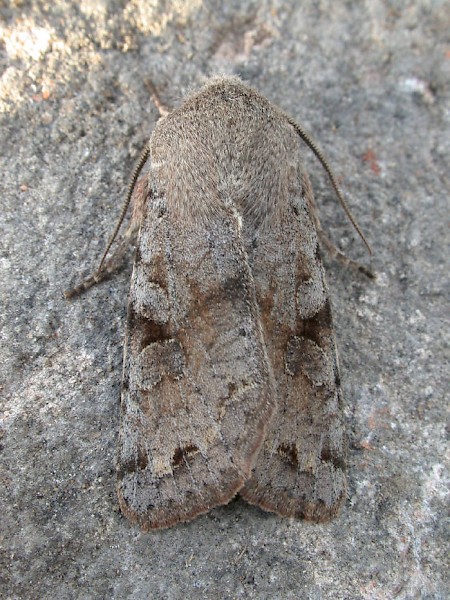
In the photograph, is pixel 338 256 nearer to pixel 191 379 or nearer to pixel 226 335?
pixel 226 335

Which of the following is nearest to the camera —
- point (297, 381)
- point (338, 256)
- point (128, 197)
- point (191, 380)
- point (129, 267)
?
point (191, 380)

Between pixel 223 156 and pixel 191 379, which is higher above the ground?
pixel 223 156

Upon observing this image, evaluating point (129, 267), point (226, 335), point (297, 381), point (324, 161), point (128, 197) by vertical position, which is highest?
point (128, 197)

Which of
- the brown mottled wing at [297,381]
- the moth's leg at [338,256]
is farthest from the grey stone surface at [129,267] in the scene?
the brown mottled wing at [297,381]

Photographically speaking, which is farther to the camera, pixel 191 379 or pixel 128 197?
pixel 128 197

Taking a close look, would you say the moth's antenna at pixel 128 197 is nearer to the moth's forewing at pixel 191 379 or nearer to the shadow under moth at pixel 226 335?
the shadow under moth at pixel 226 335

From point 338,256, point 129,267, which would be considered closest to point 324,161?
point 338,256

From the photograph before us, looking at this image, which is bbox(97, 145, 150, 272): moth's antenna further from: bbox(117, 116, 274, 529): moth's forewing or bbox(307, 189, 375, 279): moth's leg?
bbox(307, 189, 375, 279): moth's leg

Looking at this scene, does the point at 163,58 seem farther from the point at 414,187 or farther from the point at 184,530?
the point at 184,530

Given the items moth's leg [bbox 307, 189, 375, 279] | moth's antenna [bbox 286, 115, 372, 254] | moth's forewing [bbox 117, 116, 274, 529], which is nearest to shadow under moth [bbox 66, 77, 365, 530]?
moth's forewing [bbox 117, 116, 274, 529]
